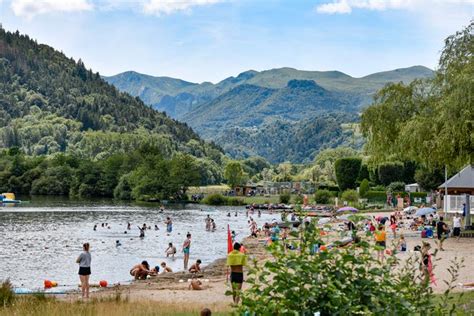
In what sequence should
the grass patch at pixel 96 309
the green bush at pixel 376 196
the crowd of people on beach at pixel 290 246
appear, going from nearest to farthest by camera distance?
the crowd of people on beach at pixel 290 246 < the grass patch at pixel 96 309 < the green bush at pixel 376 196

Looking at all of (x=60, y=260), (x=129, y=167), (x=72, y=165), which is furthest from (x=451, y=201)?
(x=72, y=165)

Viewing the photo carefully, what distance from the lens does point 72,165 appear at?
149125mm

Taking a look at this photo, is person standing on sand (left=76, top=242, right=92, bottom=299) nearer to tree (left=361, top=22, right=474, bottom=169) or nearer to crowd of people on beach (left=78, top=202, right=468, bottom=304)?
crowd of people on beach (left=78, top=202, right=468, bottom=304)

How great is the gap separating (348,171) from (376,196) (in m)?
15.3

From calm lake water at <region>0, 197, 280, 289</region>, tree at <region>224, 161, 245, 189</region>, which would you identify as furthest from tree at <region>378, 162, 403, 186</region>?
tree at <region>224, 161, 245, 189</region>

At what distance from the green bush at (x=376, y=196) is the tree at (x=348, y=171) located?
14.1m

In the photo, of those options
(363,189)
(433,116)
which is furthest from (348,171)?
(433,116)

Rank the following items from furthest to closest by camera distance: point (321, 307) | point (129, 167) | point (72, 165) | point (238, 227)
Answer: point (72, 165) → point (129, 167) → point (238, 227) → point (321, 307)

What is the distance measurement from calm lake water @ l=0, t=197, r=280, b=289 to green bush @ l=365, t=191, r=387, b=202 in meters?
16.6

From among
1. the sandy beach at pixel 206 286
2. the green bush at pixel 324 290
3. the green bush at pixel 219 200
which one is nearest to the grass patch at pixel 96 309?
the sandy beach at pixel 206 286

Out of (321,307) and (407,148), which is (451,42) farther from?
(321,307)

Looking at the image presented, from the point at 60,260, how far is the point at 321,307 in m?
32.0

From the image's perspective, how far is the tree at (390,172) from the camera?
9662 centimetres

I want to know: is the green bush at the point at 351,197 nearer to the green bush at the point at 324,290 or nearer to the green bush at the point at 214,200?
the green bush at the point at 214,200
